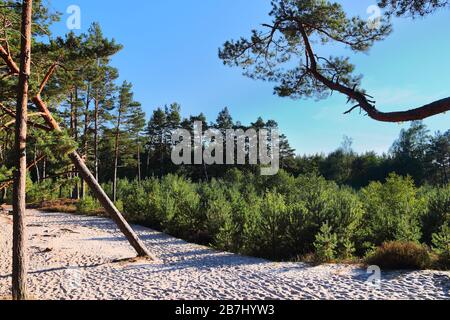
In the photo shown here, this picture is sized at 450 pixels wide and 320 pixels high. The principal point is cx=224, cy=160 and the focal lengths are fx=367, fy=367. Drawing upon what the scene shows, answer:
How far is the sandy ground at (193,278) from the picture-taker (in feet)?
22.6

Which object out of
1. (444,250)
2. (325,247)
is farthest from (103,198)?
(444,250)

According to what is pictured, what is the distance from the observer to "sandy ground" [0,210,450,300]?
272 inches

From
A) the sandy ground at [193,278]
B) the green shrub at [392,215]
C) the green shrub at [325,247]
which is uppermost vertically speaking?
the green shrub at [392,215]

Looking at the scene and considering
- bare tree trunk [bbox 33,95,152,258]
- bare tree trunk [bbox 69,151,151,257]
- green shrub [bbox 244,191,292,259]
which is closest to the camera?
bare tree trunk [bbox 33,95,152,258]

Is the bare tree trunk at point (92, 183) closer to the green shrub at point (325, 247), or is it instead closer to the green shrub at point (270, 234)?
the green shrub at point (270, 234)

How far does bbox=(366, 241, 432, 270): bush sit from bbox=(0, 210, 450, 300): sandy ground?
50 cm

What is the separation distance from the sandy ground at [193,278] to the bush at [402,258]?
500mm

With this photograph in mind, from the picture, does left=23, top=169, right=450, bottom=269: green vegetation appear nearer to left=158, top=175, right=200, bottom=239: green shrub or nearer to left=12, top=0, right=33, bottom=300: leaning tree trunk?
left=158, top=175, right=200, bottom=239: green shrub

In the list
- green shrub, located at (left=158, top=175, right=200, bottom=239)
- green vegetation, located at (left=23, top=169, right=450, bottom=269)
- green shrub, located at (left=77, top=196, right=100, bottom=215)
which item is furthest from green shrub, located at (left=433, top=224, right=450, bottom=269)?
green shrub, located at (left=77, top=196, right=100, bottom=215)

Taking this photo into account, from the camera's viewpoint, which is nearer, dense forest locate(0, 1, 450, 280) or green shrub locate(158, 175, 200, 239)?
dense forest locate(0, 1, 450, 280)

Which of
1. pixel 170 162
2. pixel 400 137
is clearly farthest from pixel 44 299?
pixel 400 137

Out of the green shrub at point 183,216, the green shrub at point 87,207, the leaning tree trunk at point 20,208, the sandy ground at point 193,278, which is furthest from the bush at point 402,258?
the green shrub at point 87,207

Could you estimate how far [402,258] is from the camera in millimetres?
8523
